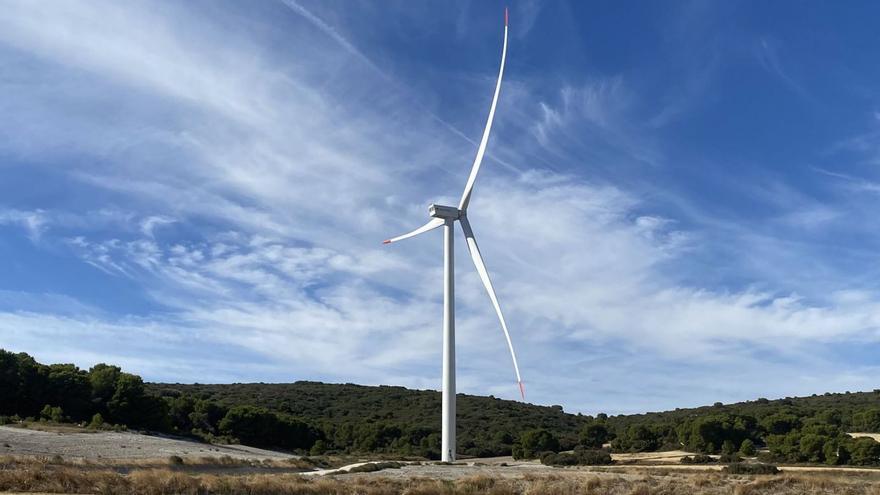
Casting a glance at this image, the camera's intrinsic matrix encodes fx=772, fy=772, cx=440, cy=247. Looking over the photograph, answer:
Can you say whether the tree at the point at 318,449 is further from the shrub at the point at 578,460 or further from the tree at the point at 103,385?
the shrub at the point at 578,460

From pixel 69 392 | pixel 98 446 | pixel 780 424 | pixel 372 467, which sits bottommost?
pixel 372 467

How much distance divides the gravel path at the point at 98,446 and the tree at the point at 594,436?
1489 inches

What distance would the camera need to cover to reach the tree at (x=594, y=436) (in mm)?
80000

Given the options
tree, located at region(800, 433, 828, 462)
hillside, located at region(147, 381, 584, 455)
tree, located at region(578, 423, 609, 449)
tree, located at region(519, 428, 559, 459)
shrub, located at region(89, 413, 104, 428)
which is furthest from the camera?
hillside, located at region(147, 381, 584, 455)

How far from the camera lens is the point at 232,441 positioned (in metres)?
69.6

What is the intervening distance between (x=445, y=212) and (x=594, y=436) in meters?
38.6

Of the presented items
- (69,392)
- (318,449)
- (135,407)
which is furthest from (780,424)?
(69,392)

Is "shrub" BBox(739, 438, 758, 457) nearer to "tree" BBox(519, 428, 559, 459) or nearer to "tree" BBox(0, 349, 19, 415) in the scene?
"tree" BBox(519, 428, 559, 459)

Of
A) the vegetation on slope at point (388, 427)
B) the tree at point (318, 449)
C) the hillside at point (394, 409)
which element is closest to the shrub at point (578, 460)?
the vegetation on slope at point (388, 427)

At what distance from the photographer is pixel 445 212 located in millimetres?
53250

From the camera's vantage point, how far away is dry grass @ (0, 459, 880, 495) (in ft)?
81.1

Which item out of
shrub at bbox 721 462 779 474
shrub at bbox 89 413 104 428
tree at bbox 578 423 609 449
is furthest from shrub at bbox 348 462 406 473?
tree at bbox 578 423 609 449

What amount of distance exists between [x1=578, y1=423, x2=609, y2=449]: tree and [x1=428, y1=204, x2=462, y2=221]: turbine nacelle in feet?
121

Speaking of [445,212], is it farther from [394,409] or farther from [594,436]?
[394,409]
